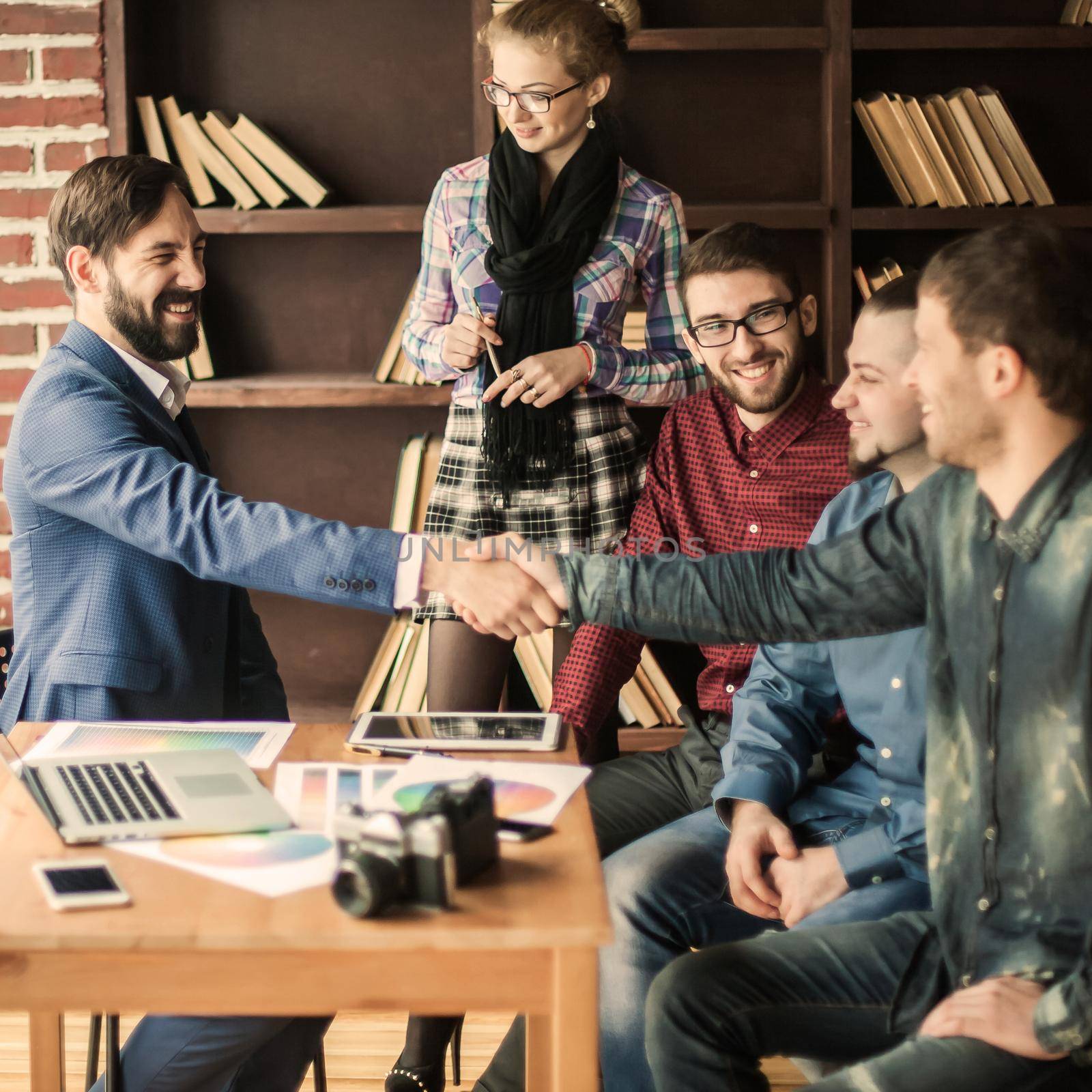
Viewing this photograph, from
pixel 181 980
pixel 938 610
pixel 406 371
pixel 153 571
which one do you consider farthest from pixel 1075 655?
pixel 406 371

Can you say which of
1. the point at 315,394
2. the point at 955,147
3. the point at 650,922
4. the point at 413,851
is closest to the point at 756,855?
the point at 650,922

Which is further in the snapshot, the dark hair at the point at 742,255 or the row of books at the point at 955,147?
the row of books at the point at 955,147

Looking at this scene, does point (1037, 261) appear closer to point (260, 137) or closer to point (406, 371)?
point (406, 371)

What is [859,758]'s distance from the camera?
177 cm

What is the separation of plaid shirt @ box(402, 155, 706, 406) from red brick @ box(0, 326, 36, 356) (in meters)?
0.99

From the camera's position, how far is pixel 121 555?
1.76 meters

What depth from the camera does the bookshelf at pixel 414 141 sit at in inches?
111

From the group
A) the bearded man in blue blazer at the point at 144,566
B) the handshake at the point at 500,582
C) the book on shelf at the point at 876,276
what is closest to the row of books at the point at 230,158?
the bearded man in blue blazer at the point at 144,566

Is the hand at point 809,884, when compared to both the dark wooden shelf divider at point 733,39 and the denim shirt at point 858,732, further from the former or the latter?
the dark wooden shelf divider at point 733,39

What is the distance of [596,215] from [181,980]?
1.68m

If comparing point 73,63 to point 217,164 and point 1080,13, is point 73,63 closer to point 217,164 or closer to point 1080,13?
point 217,164

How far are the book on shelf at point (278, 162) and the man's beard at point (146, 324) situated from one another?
3.23ft

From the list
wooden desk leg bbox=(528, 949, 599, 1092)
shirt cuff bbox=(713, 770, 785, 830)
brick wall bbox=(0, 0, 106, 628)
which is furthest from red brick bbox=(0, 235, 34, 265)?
wooden desk leg bbox=(528, 949, 599, 1092)

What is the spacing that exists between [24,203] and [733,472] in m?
1.79
